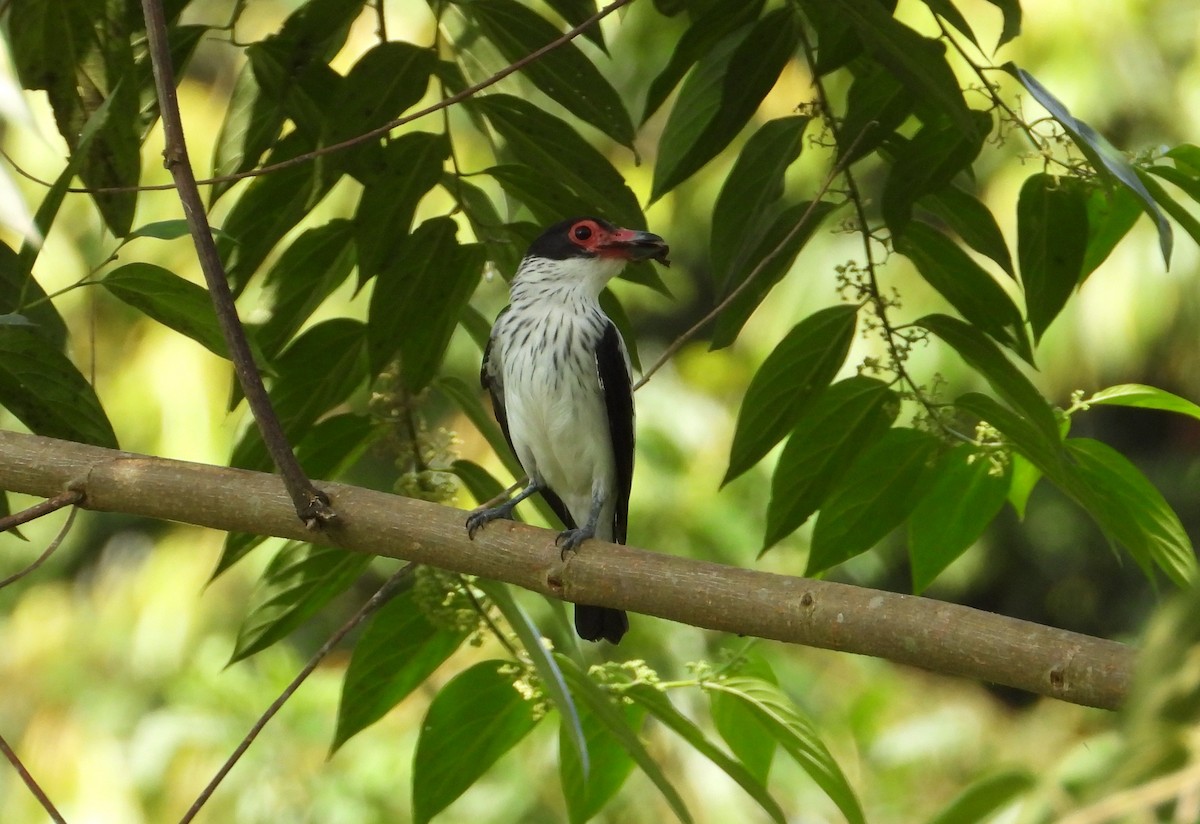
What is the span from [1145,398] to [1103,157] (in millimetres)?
509

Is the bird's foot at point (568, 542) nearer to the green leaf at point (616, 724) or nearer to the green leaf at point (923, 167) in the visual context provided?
the green leaf at point (616, 724)

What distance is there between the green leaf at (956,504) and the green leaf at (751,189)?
46 centimetres

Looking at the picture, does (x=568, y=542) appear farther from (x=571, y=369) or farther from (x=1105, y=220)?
(x=571, y=369)

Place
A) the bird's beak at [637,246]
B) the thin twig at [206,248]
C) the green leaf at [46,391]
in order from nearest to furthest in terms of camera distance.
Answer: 1. the thin twig at [206,248]
2. the green leaf at [46,391]
3. the bird's beak at [637,246]

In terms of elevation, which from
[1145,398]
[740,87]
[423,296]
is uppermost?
[740,87]

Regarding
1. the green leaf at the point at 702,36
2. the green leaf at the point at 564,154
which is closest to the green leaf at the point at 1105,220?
the green leaf at the point at 702,36

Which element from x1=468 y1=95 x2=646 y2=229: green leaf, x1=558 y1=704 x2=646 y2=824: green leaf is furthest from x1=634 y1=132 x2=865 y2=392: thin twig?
x1=558 y1=704 x2=646 y2=824: green leaf

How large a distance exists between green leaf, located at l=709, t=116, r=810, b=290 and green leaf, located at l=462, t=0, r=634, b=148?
185 mm

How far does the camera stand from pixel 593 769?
85.2 inches

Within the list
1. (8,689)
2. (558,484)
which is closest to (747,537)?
(558,484)

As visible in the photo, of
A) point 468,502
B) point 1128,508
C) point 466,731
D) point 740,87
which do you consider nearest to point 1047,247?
point 1128,508

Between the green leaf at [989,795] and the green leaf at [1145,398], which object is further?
the green leaf at [1145,398]

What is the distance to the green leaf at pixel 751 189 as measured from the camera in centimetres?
222

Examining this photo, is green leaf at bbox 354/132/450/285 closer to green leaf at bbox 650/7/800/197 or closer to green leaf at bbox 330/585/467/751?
green leaf at bbox 650/7/800/197
